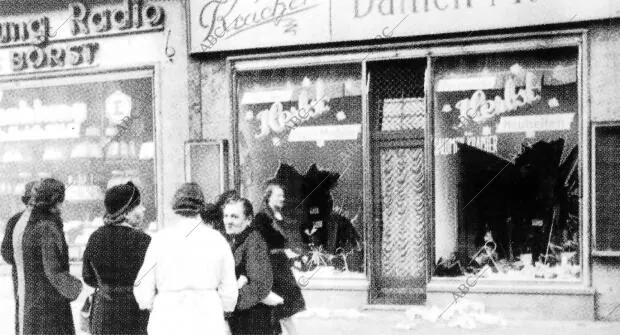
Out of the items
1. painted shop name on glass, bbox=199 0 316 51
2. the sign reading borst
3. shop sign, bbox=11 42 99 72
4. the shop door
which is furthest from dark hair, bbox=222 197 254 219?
shop sign, bbox=11 42 99 72

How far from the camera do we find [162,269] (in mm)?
5191

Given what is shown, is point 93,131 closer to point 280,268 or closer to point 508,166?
point 508,166

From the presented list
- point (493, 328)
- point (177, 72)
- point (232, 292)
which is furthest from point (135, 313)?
point (177, 72)

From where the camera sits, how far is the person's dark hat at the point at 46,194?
6.39 m

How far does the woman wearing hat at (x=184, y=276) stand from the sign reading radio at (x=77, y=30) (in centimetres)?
663

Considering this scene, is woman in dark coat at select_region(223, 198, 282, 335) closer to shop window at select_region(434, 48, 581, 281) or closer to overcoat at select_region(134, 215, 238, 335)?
overcoat at select_region(134, 215, 238, 335)

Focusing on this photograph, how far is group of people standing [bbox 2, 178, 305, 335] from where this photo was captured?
5195 mm

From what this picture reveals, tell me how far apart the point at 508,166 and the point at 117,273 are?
18.0 ft

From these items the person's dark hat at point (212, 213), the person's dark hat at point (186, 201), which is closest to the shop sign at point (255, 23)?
the person's dark hat at point (212, 213)

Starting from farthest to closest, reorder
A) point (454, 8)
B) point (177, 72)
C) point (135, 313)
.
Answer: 1. point (177, 72)
2. point (454, 8)
3. point (135, 313)

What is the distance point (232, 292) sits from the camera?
5363 mm

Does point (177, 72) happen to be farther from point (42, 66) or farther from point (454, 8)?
point (454, 8)

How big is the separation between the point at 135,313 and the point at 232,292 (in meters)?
0.80

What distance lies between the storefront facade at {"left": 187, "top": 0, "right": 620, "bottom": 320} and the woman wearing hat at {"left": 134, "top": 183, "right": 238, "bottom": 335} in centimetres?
514
